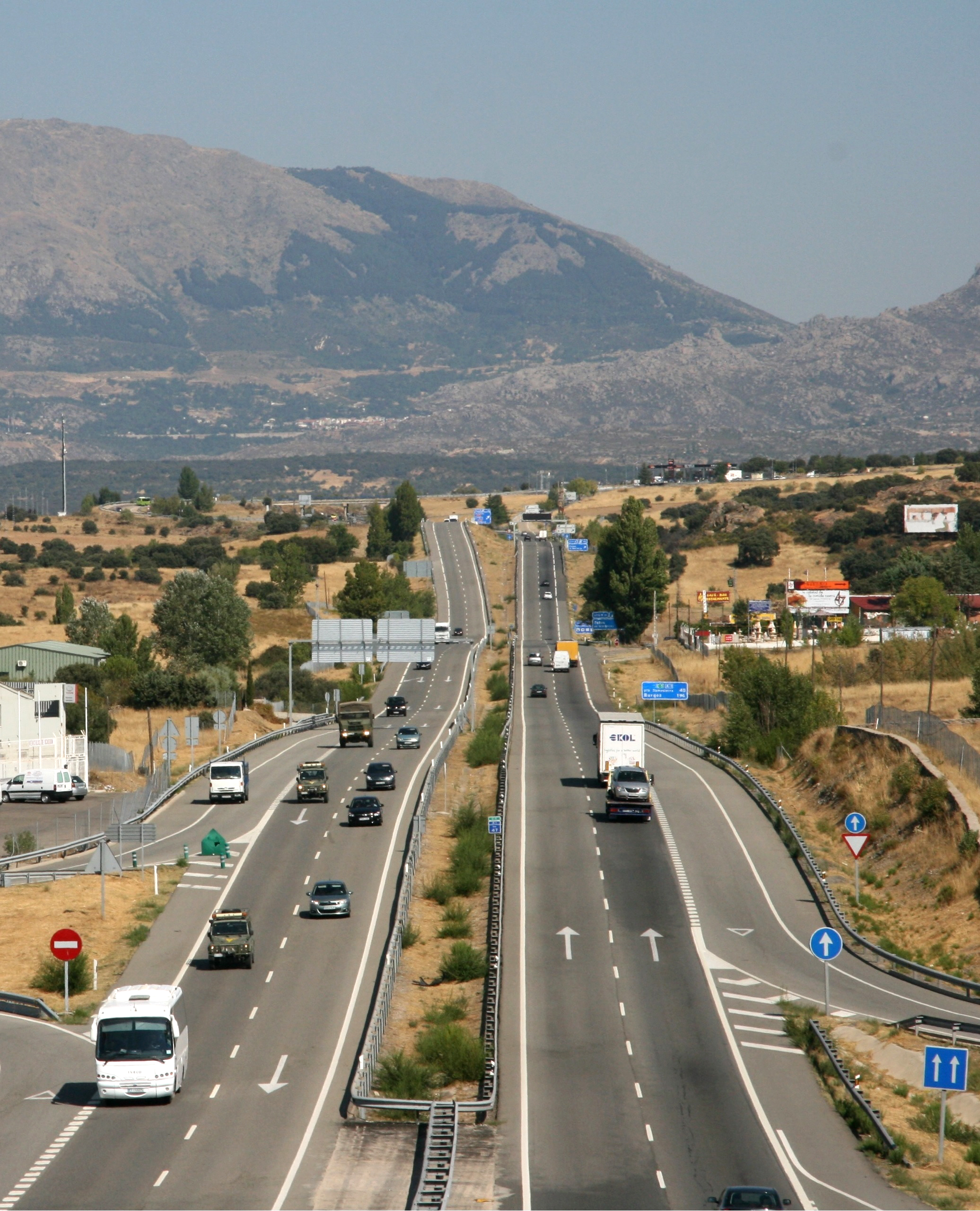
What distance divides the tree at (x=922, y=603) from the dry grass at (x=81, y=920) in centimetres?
10604

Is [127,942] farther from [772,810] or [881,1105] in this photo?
[772,810]

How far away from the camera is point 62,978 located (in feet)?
137

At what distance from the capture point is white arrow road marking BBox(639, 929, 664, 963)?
44.7 m

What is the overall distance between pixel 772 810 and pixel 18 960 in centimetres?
3133

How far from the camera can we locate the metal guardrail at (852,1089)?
2947 centimetres

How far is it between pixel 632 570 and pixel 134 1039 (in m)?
132

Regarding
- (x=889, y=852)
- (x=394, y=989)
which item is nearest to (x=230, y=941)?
(x=394, y=989)

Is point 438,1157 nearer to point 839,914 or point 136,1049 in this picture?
point 136,1049

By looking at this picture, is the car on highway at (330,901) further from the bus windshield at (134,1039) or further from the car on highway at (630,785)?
the car on highway at (630,785)

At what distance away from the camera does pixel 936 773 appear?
194 ft

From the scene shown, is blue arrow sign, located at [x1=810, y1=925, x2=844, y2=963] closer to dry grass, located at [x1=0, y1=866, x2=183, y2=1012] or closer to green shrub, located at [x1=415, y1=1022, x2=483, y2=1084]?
green shrub, located at [x1=415, y1=1022, x2=483, y2=1084]

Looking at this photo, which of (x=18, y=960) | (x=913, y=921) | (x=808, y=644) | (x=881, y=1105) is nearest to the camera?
(x=881, y=1105)

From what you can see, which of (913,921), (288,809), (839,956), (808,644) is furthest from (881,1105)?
(808,644)

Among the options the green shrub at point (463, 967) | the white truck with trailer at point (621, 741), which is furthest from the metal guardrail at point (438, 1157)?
the white truck with trailer at point (621, 741)
